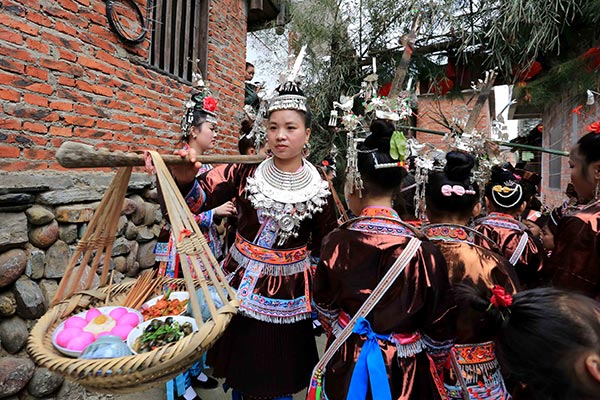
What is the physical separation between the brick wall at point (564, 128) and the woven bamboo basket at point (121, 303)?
5182mm

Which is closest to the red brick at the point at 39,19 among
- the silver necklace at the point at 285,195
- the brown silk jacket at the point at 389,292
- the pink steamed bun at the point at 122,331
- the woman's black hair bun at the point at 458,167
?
the silver necklace at the point at 285,195

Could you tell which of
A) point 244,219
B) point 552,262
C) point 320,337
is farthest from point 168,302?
point 320,337

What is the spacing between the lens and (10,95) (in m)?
2.42

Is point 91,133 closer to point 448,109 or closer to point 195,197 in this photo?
point 195,197

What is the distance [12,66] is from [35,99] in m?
0.24

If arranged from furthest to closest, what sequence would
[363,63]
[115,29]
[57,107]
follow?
[363,63], [115,29], [57,107]

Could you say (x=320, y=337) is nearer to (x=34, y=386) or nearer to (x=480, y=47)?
(x=34, y=386)

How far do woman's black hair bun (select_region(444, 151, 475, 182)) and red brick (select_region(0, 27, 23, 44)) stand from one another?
281 centimetres

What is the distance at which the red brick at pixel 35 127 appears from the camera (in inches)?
100

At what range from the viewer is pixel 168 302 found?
1.70m

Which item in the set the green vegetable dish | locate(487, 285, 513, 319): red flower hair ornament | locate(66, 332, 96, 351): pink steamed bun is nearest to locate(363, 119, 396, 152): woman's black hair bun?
locate(487, 285, 513, 319): red flower hair ornament

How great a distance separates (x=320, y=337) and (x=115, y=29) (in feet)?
11.4

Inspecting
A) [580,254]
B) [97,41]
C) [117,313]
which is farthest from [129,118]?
[580,254]

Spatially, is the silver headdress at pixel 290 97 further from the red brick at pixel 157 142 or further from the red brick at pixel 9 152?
the red brick at pixel 157 142
